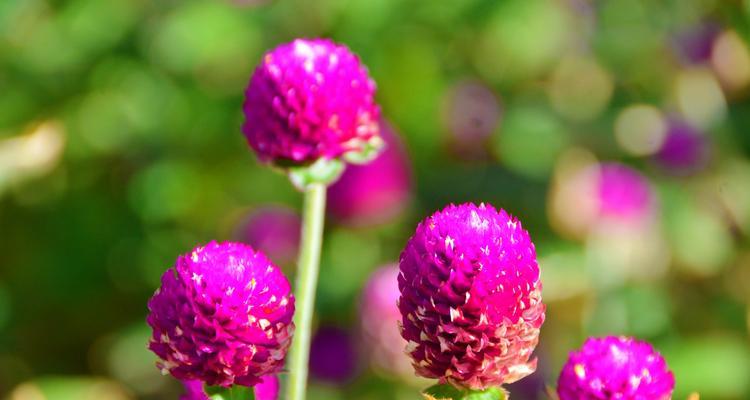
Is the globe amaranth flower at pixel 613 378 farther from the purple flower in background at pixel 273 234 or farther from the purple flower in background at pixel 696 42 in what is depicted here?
the purple flower in background at pixel 696 42

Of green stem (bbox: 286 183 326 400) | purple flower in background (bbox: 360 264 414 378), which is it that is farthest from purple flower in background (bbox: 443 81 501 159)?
green stem (bbox: 286 183 326 400)

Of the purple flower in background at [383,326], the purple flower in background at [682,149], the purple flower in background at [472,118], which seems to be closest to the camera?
the purple flower in background at [383,326]

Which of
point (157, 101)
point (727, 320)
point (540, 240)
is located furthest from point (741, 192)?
point (157, 101)

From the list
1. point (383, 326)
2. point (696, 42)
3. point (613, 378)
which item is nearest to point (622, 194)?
point (696, 42)

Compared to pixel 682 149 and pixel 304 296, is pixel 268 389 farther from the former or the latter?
pixel 682 149

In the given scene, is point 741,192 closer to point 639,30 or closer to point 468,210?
point 639,30

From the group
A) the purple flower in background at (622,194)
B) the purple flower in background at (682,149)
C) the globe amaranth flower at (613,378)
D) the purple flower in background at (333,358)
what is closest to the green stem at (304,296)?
the globe amaranth flower at (613,378)
